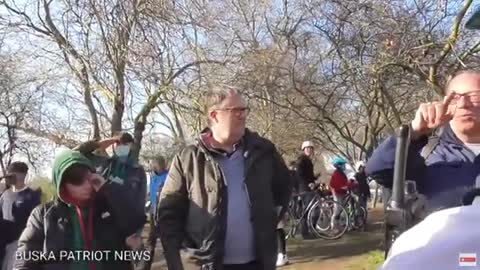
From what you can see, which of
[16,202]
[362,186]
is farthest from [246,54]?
[16,202]

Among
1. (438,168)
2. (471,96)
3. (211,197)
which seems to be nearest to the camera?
(471,96)

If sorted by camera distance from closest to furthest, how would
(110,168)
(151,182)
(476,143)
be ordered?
(476,143), (110,168), (151,182)

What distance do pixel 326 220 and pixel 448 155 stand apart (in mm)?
9823

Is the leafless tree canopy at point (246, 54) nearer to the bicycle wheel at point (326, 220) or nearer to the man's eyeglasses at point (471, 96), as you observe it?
the bicycle wheel at point (326, 220)

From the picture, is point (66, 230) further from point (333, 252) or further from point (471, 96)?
point (333, 252)

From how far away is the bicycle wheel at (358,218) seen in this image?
13.1 m

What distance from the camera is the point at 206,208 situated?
3367 mm

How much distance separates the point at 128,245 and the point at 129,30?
34.2ft

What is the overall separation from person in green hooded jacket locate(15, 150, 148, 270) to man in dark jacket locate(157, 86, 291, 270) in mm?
351


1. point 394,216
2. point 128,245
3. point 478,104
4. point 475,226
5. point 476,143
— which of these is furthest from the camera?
point 128,245

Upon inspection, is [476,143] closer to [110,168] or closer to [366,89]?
[110,168]

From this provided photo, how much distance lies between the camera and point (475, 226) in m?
1.61

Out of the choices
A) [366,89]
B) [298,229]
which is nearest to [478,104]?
[298,229]

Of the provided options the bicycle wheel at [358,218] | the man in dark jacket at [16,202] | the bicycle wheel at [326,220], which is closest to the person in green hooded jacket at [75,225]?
the man in dark jacket at [16,202]
